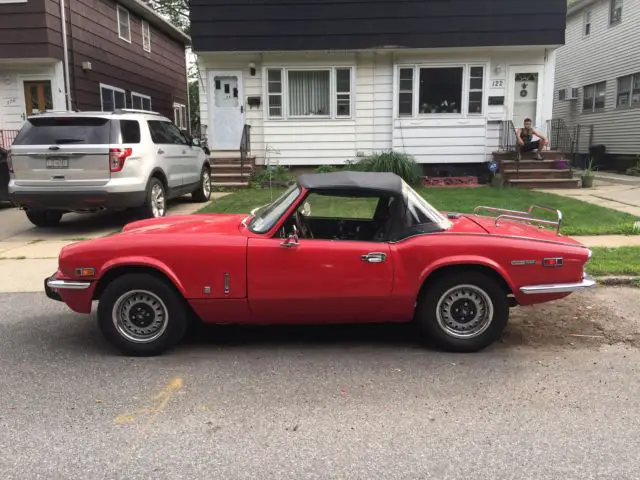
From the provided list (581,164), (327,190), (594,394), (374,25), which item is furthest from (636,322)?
(581,164)

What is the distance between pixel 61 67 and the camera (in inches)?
577

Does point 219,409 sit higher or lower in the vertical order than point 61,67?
lower

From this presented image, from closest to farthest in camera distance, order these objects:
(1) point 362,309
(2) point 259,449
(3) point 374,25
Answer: (2) point 259,449 < (1) point 362,309 < (3) point 374,25

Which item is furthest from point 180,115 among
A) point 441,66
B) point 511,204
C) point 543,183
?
point 511,204

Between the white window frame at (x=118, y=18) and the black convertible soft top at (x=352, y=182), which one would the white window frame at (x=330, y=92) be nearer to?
the white window frame at (x=118, y=18)

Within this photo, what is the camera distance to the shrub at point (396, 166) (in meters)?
13.8

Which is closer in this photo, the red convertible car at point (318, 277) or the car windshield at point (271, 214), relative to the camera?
the red convertible car at point (318, 277)

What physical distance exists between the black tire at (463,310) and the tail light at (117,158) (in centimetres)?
619

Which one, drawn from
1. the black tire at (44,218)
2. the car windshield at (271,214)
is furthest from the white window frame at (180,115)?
the car windshield at (271,214)

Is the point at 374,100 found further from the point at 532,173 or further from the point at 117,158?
the point at 117,158

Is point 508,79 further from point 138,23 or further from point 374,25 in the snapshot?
point 138,23

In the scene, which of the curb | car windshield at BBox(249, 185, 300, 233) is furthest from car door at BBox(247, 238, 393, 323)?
the curb

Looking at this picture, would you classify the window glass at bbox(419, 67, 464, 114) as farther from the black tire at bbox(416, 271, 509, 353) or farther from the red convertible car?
the black tire at bbox(416, 271, 509, 353)

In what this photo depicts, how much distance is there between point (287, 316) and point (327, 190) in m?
1.01
